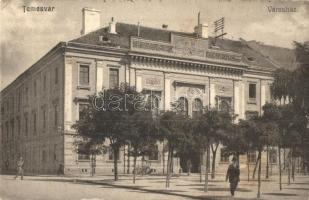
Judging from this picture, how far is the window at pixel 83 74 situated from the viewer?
1358 inches

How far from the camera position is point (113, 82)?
1407 inches

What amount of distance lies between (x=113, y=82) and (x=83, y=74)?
7.22 ft

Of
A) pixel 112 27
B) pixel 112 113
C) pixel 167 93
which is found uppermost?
pixel 112 27

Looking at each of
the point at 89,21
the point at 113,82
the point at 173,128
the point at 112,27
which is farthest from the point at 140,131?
the point at 112,27

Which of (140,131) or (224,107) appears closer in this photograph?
(140,131)

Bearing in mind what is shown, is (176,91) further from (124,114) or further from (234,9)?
(234,9)

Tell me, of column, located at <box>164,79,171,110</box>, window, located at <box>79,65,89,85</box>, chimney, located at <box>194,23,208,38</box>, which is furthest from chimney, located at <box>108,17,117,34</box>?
chimney, located at <box>194,23,208,38</box>

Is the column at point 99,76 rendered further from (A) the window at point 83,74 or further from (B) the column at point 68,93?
(B) the column at point 68,93

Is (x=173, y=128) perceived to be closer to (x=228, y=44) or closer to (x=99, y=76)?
(x=99, y=76)

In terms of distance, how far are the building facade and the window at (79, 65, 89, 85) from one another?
0.21 ft

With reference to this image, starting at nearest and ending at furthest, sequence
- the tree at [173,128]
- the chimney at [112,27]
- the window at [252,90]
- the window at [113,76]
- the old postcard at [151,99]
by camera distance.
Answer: the old postcard at [151,99], the tree at [173,128], the window at [113,76], the chimney at [112,27], the window at [252,90]

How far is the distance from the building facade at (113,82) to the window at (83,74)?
64mm

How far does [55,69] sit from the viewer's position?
34.8 m

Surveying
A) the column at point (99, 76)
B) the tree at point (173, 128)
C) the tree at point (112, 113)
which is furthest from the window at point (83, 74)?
the tree at point (173, 128)
